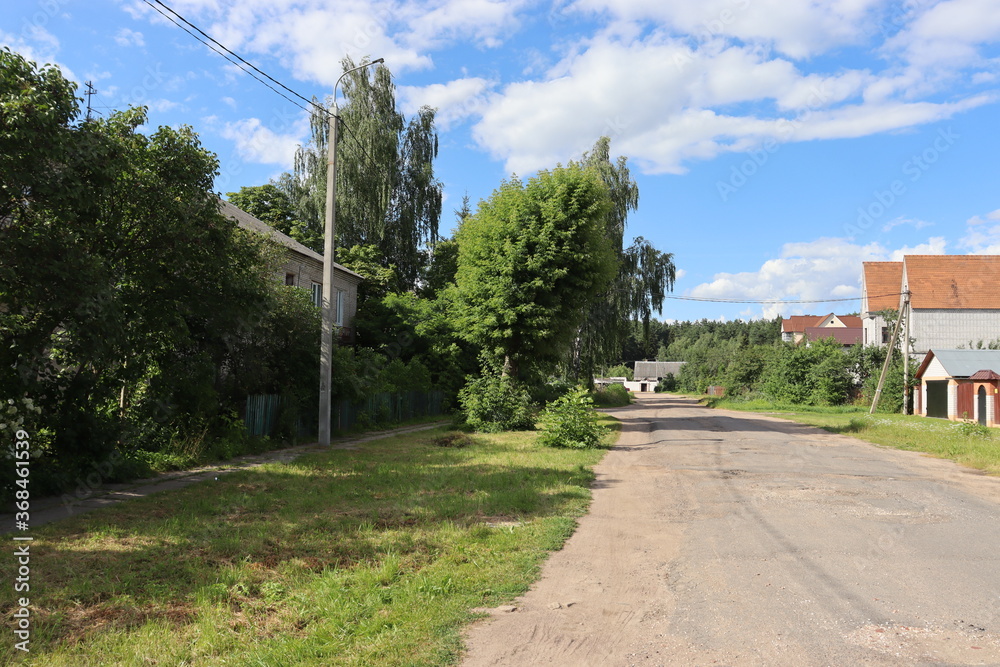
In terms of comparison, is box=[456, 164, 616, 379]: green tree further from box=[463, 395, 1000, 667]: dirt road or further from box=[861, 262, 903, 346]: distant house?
box=[861, 262, 903, 346]: distant house

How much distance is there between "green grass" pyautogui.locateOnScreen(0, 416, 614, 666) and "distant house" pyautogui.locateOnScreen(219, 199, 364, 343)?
1220cm

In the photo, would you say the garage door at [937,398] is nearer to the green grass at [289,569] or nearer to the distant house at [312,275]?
the distant house at [312,275]

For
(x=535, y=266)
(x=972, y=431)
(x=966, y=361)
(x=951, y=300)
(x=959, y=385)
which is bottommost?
(x=972, y=431)

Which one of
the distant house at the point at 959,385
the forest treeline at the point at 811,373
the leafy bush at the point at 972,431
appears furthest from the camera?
the forest treeline at the point at 811,373

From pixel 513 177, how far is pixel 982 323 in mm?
38603

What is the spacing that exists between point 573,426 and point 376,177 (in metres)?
21.9

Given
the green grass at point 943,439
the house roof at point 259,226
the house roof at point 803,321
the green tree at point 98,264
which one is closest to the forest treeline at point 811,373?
the green grass at point 943,439

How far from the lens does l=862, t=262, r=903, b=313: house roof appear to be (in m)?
50.7

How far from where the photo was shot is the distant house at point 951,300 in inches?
1715

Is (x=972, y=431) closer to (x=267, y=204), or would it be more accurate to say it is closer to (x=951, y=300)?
(x=951, y=300)

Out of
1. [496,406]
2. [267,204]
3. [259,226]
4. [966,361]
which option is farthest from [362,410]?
[966,361]

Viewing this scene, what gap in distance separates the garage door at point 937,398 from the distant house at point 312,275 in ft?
93.8

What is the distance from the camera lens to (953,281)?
147 ft

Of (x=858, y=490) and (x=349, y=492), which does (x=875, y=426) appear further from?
(x=349, y=492)
